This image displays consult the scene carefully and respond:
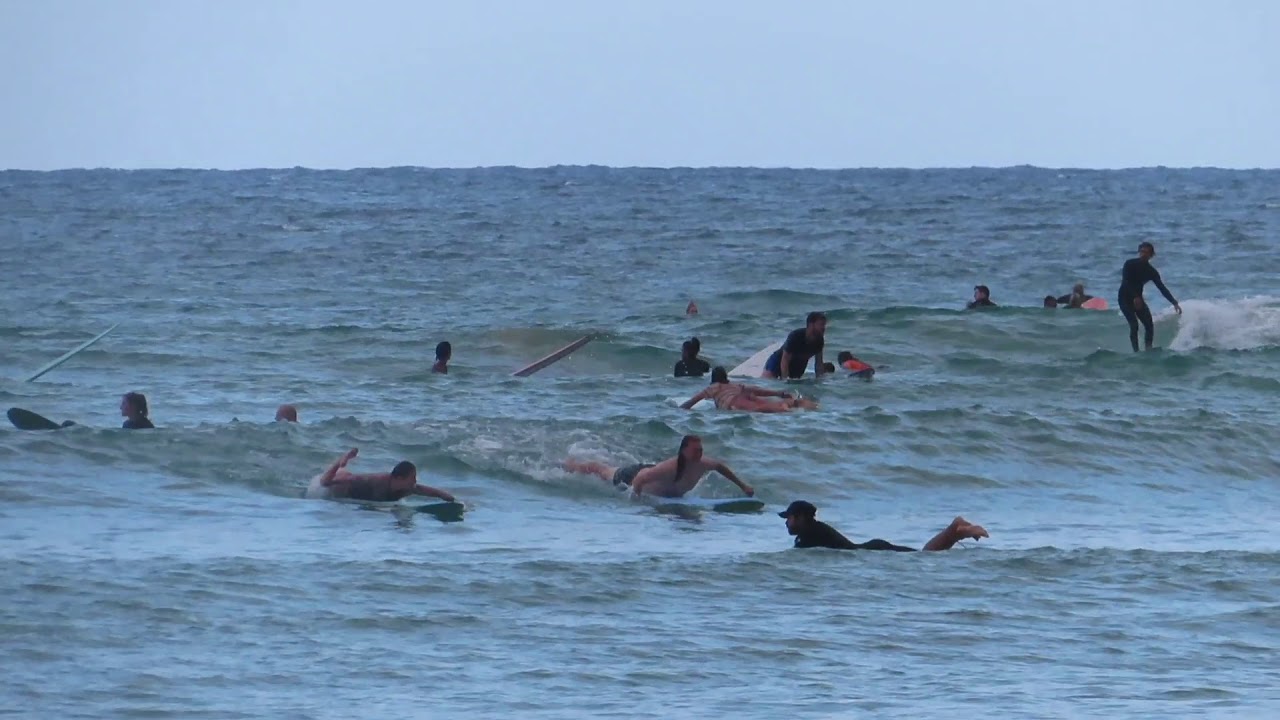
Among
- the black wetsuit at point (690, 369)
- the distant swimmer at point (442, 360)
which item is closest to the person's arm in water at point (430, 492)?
the black wetsuit at point (690, 369)

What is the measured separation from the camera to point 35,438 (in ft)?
52.2

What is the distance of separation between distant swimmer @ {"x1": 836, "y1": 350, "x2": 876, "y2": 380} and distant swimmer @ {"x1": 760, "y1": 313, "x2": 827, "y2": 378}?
3.10 feet

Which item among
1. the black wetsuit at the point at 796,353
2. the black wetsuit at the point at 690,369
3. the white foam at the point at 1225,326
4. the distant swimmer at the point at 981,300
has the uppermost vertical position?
the distant swimmer at the point at 981,300

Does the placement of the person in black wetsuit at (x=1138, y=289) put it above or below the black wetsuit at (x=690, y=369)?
above

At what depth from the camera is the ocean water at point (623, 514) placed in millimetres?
8977

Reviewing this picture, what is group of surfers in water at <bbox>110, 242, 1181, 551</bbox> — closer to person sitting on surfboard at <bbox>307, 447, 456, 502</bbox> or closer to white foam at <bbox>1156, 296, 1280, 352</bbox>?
person sitting on surfboard at <bbox>307, 447, 456, 502</bbox>

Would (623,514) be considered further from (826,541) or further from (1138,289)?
(1138,289)

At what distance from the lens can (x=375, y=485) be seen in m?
14.1

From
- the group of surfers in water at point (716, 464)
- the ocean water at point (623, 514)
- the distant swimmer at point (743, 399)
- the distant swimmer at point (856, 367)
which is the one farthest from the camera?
the distant swimmer at point (856, 367)

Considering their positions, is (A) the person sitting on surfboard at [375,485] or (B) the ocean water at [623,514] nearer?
(B) the ocean water at [623,514]

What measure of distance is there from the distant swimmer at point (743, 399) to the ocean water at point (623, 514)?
279mm

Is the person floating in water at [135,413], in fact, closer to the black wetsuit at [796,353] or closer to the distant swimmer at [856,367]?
the black wetsuit at [796,353]

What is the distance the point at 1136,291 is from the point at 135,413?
1323 centimetres

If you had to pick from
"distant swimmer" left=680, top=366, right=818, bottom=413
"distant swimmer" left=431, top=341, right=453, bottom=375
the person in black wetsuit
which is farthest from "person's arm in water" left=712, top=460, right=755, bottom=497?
the person in black wetsuit
